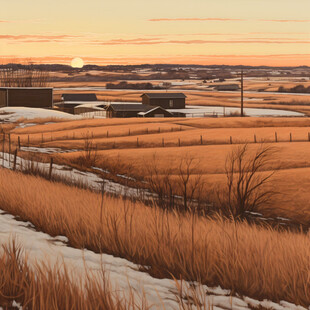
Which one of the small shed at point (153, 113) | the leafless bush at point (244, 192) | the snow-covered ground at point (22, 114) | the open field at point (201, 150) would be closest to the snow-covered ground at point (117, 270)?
the leafless bush at point (244, 192)

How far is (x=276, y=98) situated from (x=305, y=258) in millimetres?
143342

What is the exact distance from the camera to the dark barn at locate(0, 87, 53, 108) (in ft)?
264

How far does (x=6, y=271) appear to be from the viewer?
16.4 feet

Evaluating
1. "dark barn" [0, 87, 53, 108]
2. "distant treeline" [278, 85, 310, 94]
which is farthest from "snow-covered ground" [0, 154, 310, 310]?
"distant treeline" [278, 85, 310, 94]

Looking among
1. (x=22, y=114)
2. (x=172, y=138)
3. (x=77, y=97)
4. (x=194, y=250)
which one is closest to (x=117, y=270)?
(x=194, y=250)

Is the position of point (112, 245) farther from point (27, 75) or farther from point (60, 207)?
point (27, 75)

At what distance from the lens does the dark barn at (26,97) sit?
80.4 meters

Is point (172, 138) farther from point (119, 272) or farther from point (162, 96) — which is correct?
point (162, 96)

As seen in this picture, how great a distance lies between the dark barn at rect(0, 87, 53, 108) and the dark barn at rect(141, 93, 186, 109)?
62.9 feet

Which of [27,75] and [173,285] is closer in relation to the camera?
[173,285]

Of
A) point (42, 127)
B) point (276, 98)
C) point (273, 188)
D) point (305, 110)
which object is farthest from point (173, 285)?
point (276, 98)

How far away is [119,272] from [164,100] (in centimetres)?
9108

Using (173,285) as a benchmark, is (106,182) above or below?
below

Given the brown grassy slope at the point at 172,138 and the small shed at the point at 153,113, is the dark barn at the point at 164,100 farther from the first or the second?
the brown grassy slope at the point at 172,138
